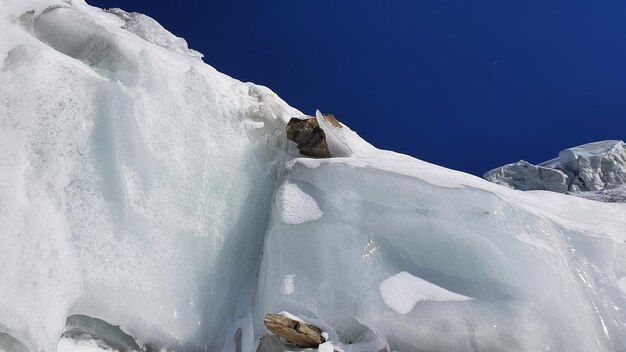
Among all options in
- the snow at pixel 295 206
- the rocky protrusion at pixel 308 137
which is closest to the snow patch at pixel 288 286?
the snow at pixel 295 206

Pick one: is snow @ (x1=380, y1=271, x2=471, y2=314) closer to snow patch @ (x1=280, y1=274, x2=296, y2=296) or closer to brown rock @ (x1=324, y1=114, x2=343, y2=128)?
snow patch @ (x1=280, y1=274, x2=296, y2=296)

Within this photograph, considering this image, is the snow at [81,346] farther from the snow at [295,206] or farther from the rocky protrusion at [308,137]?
the rocky protrusion at [308,137]

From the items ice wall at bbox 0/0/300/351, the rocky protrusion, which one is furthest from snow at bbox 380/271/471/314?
the rocky protrusion

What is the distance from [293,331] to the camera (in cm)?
304

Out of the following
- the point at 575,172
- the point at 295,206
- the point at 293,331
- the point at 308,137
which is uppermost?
the point at 575,172

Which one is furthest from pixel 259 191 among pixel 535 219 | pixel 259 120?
pixel 535 219

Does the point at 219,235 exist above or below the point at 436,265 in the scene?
below

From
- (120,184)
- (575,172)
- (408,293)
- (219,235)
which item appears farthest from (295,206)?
(575,172)

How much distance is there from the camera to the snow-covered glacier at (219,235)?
312cm

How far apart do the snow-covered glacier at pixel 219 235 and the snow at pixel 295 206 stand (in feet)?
0.04

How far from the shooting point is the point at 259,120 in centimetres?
446

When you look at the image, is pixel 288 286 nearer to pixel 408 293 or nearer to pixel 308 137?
pixel 408 293

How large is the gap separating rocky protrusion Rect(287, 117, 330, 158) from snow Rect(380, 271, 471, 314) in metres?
1.37

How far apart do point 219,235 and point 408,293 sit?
1.46 m
